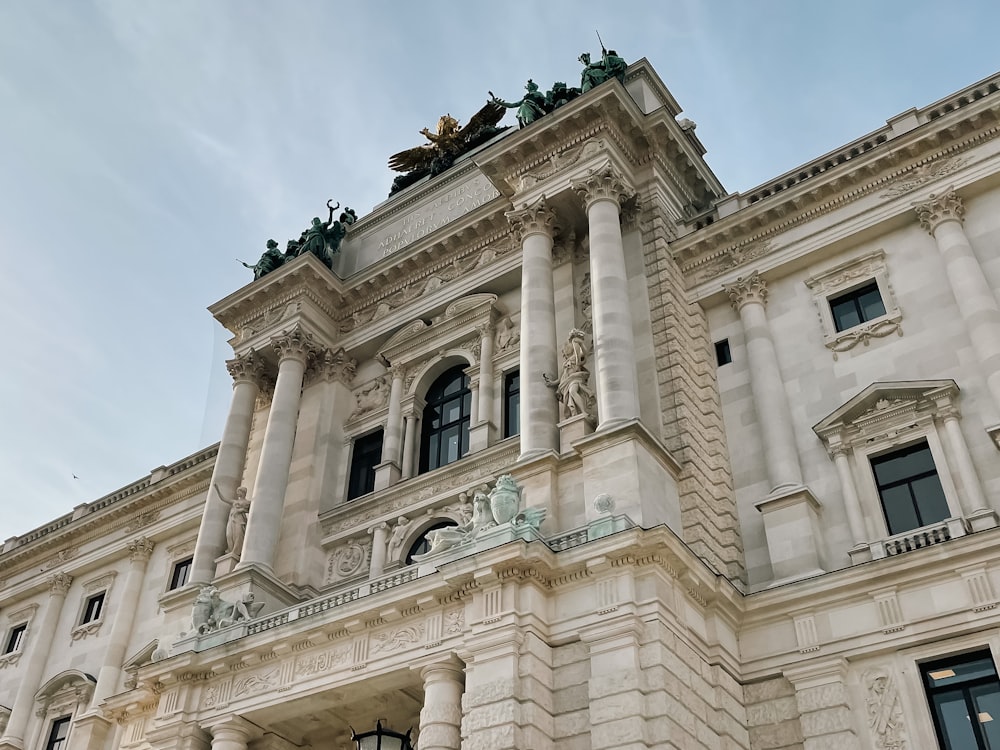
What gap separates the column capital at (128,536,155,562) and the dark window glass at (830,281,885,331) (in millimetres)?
25487

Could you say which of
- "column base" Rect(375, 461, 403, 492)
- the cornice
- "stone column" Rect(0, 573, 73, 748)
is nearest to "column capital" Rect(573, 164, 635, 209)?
the cornice

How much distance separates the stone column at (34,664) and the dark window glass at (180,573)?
5734 millimetres

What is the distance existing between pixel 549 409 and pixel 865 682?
28.5ft

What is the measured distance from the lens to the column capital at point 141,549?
3756 centimetres

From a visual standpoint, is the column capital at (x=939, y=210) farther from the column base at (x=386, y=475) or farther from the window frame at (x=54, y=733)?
the window frame at (x=54, y=733)

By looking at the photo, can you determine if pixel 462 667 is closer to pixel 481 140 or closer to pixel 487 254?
pixel 487 254

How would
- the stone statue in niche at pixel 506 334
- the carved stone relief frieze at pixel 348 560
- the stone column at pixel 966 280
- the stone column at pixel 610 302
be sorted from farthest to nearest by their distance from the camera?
the stone statue in niche at pixel 506 334 → the carved stone relief frieze at pixel 348 560 → the stone column at pixel 610 302 → the stone column at pixel 966 280

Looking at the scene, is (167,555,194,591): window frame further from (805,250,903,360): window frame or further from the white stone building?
(805,250,903,360): window frame

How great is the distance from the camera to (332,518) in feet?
91.2

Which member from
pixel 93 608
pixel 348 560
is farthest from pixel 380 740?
pixel 93 608

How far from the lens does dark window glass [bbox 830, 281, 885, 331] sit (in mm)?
24188

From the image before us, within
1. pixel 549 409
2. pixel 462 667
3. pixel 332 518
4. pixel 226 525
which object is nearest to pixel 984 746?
pixel 462 667

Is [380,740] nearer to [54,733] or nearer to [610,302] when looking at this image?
[610,302]

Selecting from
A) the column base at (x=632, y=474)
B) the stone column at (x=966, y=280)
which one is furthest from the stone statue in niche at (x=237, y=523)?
the stone column at (x=966, y=280)
